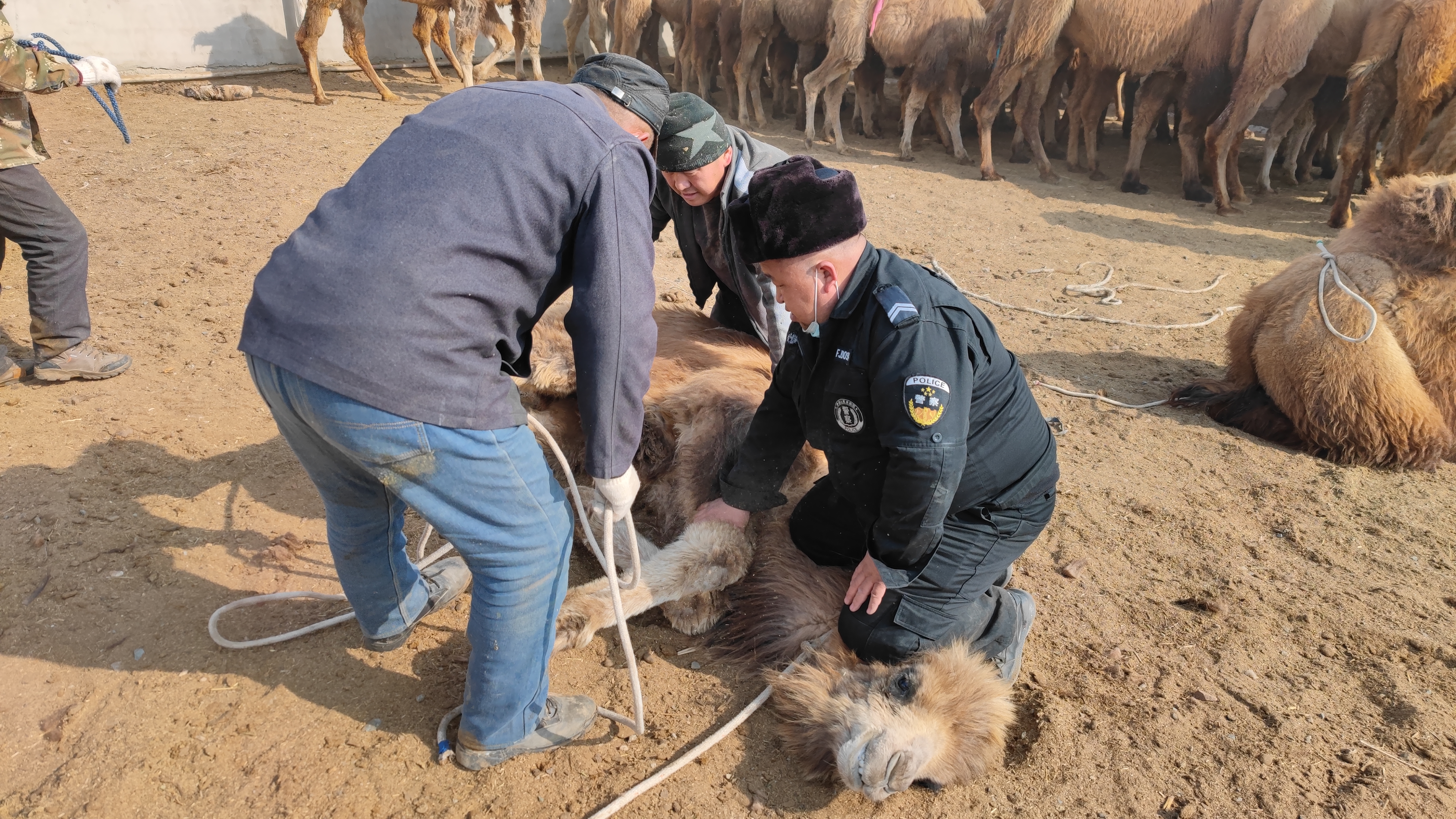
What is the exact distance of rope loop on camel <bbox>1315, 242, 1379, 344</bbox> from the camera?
3508 mm

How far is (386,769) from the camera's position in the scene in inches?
80.3

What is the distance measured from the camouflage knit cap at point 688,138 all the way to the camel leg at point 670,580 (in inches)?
49.8

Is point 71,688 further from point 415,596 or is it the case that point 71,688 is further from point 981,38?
point 981,38

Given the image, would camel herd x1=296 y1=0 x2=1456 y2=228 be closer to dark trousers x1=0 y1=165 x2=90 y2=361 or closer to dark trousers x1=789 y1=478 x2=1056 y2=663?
dark trousers x1=0 y1=165 x2=90 y2=361

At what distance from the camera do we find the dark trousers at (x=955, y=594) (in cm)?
226

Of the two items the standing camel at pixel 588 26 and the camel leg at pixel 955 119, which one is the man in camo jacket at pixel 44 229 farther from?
the standing camel at pixel 588 26

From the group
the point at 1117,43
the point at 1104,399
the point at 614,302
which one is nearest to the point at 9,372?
the point at 614,302

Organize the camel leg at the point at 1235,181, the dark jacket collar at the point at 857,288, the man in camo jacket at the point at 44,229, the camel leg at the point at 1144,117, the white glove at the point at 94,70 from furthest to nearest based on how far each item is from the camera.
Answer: the camel leg at the point at 1144,117 → the camel leg at the point at 1235,181 → the white glove at the point at 94,70 → the man in camo jacket at the point at 44,229 → the dark jacket collar at the point at 857,288

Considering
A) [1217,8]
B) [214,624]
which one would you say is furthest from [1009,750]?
[1217,8]

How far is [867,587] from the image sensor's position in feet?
7.30

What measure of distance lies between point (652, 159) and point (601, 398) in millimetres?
584

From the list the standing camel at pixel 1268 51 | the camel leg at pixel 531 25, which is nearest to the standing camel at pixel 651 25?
the camel leg at pixel 531 25

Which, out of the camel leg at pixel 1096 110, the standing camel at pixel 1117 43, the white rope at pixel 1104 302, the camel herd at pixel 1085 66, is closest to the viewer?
the white rope at pixel 1104 302

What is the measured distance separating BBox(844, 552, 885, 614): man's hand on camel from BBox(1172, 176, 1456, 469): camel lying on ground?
282cm
